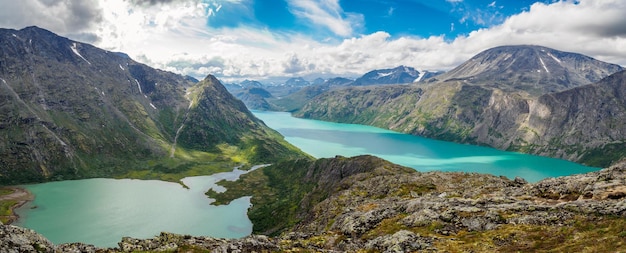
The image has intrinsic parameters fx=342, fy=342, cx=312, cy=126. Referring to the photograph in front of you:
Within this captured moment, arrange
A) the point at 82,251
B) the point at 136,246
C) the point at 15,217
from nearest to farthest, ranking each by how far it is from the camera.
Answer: the point at 82,251 < the point at 136,246 < the point at 15,217

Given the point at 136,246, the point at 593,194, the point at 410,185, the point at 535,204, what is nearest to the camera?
the point at 136,246

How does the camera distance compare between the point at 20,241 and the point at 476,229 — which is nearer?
the point at 20,241

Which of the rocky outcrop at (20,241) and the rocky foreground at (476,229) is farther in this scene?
the rocky foreground at (476,229)

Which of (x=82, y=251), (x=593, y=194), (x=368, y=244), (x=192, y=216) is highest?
(x=593, y=194)

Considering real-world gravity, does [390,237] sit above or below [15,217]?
above

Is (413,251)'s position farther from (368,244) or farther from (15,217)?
(15,217)

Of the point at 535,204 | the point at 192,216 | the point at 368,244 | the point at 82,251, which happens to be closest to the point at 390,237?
the point at 368,244

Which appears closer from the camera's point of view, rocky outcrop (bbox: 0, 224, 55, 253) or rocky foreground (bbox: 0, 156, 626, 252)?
rocky outcrop (bbox: 0, 224, 55, 253)

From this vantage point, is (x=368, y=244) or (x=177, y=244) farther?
(x=368, y=244)

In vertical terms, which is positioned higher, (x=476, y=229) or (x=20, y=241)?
(x=20, y=241)
